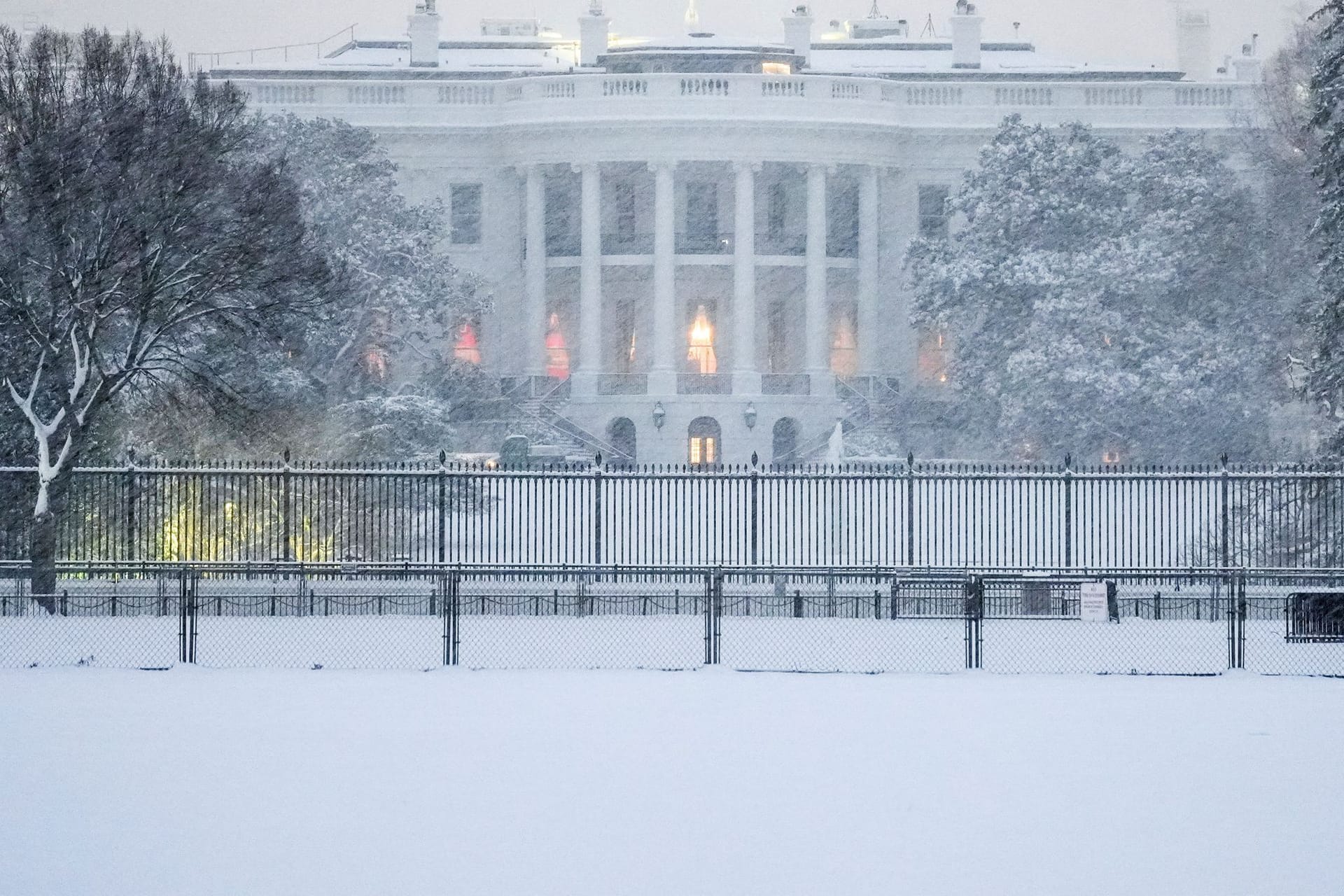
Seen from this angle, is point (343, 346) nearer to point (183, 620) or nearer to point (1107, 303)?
point (1107, 303)

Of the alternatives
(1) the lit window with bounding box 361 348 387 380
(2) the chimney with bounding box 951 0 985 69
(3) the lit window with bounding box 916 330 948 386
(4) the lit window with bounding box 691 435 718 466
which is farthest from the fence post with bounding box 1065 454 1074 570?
(2) the chimney with bounding box 951 0 985 69

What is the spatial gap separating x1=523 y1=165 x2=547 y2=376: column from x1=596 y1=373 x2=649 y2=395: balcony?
1.91 meters

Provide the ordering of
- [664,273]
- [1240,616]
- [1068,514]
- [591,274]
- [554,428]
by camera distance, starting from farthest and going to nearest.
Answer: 1. [664,273]
2. [591,274]
3. [554,428]
4. [1068,514]
5. [1240,616]

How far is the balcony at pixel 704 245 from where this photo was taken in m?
65.0

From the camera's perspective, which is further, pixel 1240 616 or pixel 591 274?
pixel 591 274

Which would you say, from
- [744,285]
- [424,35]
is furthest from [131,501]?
[424,35]

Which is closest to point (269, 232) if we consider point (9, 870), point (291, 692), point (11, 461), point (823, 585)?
point (11, 461)

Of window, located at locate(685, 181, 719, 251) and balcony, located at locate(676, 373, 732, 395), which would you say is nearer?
balcony, located at locate(676, 373, 732, 395)

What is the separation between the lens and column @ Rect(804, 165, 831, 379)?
199 ft

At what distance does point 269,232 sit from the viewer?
90.9ft

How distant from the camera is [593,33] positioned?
69812 mm

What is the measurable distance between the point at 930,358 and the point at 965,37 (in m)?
11.9

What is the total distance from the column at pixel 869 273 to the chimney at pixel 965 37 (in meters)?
7.44

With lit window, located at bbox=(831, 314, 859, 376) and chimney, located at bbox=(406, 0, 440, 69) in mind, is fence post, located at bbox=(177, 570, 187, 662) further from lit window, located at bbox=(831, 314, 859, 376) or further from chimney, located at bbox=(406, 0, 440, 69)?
chimney, located at bbox=(406, 0, 440, 69)
